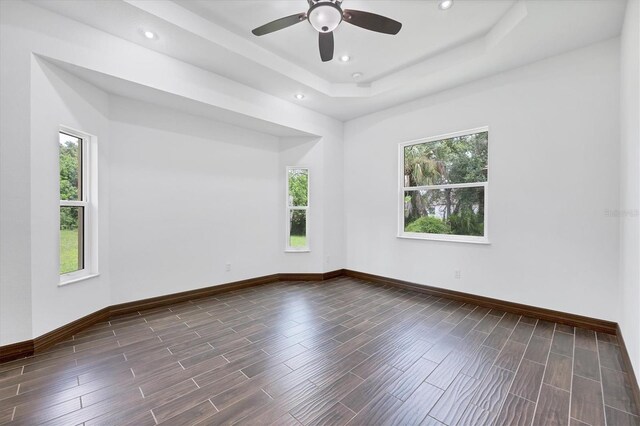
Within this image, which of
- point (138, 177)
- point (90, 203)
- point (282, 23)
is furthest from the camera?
point (138, 177)

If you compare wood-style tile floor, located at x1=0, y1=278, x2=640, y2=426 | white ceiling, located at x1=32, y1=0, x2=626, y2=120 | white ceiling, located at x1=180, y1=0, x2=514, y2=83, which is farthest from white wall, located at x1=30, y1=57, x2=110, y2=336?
white ceiling, located at x1=180, y1=0, x2=514, y2=83

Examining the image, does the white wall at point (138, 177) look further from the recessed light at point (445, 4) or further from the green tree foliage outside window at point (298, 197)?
the recessed light at point (445, 4)

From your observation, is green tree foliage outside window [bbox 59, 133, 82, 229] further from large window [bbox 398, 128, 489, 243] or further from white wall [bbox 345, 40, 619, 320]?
white wall [bbox 345, 40, 619, 320]

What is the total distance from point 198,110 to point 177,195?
1236mm

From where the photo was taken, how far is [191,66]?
3387mm

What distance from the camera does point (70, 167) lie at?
2.99 m

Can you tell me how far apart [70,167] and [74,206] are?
430 mm

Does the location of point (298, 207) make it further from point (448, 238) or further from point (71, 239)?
point (71, 239)

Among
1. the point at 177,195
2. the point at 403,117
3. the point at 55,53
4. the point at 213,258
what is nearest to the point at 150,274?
the point at 213,258

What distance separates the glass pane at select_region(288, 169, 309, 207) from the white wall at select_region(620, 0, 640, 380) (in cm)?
405

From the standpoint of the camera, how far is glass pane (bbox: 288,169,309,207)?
5176 millimetres

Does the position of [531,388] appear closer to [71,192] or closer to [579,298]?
[579,298]

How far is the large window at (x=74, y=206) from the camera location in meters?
2.88

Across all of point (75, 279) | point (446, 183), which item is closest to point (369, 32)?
point (446, 183)
